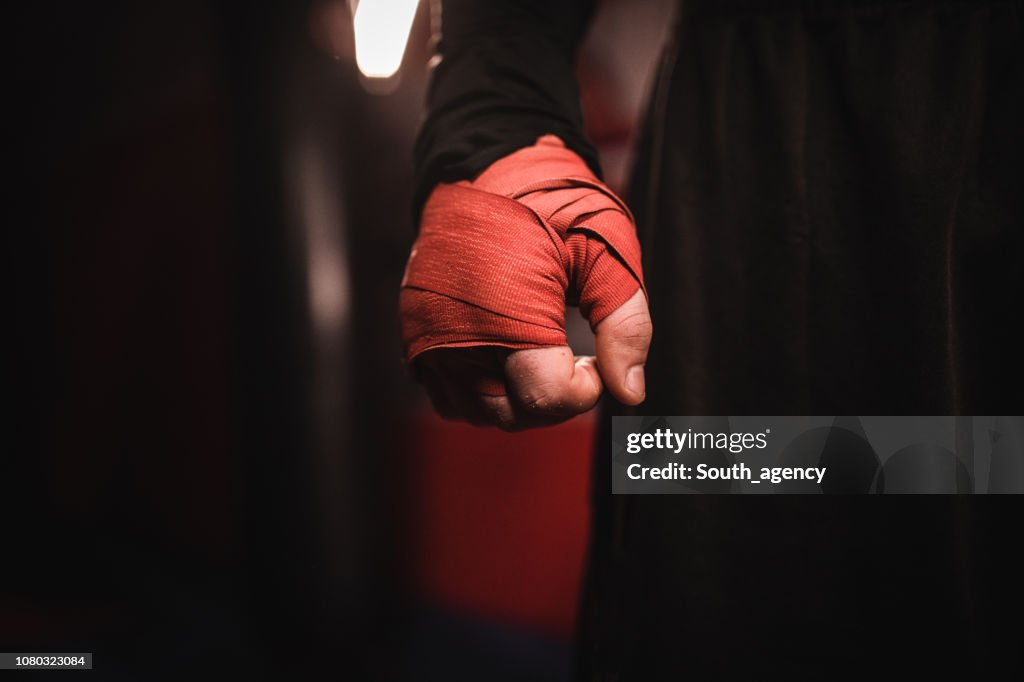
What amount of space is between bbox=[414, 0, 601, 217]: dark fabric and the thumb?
0.48ft

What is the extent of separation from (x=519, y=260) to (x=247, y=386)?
119 centimetres

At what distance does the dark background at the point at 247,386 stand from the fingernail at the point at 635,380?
66 centimetres

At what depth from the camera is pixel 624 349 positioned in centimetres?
31

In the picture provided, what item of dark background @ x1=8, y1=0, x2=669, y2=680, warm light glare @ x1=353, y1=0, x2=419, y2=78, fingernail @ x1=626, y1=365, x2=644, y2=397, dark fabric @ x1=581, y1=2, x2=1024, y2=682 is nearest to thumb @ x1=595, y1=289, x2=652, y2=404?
fingernail @ x1=626, y1=365, x2=644, y2=397

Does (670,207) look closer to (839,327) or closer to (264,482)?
(839,327)

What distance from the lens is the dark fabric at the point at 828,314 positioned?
367mm

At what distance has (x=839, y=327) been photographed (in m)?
0.40

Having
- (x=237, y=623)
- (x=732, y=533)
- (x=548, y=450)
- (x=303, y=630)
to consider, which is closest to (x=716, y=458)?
(x=732, y=533)

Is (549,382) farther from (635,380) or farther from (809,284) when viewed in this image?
(809,284)

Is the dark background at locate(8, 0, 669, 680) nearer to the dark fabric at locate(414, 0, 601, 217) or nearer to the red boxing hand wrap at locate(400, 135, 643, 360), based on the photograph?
the dark fabric at locate(414, 0, 601, 217)

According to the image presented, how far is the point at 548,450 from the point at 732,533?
728 millimetres

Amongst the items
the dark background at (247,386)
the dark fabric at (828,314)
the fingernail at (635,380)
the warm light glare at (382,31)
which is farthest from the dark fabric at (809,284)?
the warm light glare at (382,31)

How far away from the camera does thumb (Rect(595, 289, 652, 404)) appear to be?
1.00 ft

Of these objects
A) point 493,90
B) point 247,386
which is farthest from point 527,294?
point 247,386
